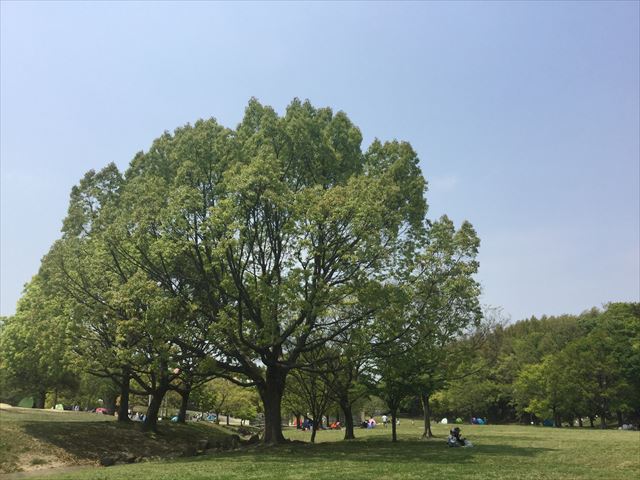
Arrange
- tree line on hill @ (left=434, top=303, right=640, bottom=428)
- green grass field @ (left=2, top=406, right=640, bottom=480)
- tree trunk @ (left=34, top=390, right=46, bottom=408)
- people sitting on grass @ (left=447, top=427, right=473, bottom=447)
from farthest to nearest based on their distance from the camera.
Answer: tree line on hill @ (left=434, top=303, right=640, bottom=428) → tree trunk @ (left=34, top=390, right=46, bottom=408) → people sitting on grass @ (left=447, top=427, right=473, bottom=447) → green grass field @ (left=2, top=406, right=640, bottom=480)

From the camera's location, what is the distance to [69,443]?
26.0m

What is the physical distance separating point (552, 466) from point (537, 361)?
247ft

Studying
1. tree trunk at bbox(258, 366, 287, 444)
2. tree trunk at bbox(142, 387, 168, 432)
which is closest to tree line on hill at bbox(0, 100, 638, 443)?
tree trunk at bbox(258, 366, 287, 444)

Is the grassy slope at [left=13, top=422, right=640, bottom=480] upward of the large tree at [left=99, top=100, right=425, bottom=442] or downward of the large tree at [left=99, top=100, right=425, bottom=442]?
downward

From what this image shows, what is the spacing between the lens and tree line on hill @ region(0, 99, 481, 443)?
72.7 feet

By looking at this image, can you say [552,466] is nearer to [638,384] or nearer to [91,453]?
[91,453]

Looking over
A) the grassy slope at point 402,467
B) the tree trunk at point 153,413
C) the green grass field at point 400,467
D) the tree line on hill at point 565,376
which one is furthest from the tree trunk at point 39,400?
the green grass field at point 400,467

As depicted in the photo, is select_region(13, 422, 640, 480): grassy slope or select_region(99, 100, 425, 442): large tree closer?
select_region(13, 422, 640, 480): grassy slope

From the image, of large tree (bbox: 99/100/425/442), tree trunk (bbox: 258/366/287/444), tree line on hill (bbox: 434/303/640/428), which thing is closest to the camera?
large tree (bbox: 99/100/425/442)

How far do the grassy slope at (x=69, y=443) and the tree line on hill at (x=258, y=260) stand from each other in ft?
12.6

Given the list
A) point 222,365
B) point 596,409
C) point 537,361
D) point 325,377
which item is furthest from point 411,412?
point 222,365

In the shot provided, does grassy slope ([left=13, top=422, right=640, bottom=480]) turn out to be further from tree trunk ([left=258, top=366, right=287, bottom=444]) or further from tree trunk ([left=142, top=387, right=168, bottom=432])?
tree trunk ([left=142, top=387, right=168, bottom=432])

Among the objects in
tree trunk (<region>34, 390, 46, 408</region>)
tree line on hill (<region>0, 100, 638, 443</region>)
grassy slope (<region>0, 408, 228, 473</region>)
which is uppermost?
tree line on hill (<region>0, 100, 638, 443</region>)

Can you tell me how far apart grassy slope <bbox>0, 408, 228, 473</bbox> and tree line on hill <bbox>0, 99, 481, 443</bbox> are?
12.6 ft
